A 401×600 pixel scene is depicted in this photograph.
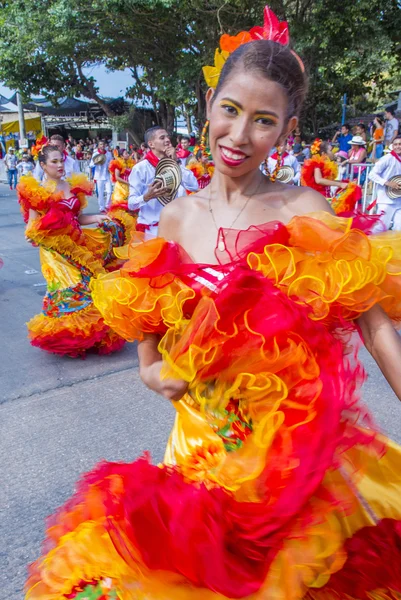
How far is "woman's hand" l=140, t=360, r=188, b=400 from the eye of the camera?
145 centimetres

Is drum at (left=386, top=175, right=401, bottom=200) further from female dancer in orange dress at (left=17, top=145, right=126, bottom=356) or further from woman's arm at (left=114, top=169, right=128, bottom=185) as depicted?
female dancer in orange dress at (left=17, top=145, right=126, bottom=356)

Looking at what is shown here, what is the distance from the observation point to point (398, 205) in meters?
8.80

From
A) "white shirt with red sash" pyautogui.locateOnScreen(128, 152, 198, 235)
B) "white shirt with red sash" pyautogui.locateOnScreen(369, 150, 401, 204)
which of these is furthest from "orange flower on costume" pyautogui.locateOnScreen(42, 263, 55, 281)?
"white shirt with red sash" pyautogui.locateOnScreen(369, 150, 401, 204)

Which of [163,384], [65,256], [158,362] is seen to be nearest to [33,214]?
[65,256]

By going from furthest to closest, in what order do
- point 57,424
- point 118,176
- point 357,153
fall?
point 357,153, point 118,176, point 57,424

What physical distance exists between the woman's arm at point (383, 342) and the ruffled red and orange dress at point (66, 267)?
141 inches

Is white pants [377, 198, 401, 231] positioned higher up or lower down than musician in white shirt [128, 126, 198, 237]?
lower down

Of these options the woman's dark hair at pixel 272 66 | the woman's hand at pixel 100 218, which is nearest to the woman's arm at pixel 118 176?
the woman's hand at pixel 100 218

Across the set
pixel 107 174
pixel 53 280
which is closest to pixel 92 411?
pixel 53 280

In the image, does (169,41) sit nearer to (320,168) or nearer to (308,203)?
(320,168)

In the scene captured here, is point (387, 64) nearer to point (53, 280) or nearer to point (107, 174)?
point (107, 174)

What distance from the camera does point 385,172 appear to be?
29.2 ft

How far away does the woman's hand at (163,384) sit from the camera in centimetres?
145

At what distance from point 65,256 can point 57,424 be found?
1893 mm
